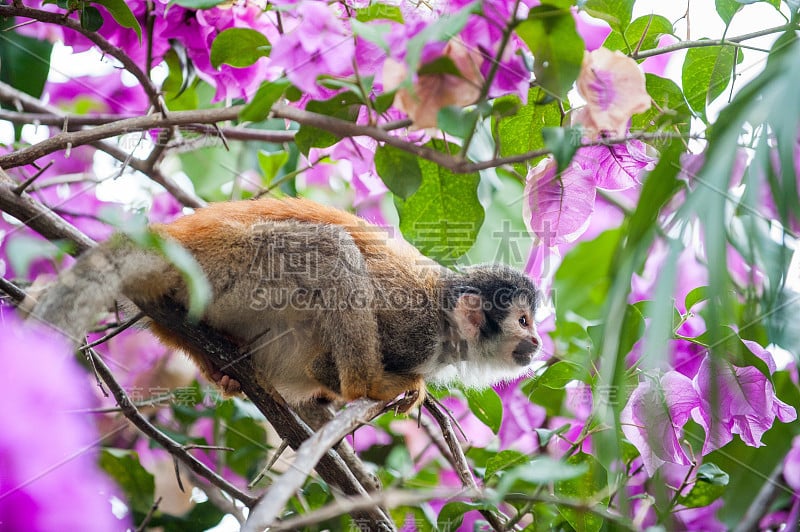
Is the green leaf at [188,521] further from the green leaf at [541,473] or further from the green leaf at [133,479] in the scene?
the green leaf at [541,473]

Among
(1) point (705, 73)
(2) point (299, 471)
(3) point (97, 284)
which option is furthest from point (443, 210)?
(2) point (299, 471)

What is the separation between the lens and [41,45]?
1985mm

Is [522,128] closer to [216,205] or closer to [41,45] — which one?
[216,205]

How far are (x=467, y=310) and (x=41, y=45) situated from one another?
143cm

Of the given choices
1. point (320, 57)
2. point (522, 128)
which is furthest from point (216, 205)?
point (522, 128)

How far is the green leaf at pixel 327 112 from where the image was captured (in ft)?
5.07

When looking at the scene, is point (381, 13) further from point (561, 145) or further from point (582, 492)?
point (582, 492)

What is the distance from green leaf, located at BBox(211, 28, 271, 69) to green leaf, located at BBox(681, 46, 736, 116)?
39.7 inches

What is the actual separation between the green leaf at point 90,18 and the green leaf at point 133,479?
1101 millimetres

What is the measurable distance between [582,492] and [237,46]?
3.91 ft

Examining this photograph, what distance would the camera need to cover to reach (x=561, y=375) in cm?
184

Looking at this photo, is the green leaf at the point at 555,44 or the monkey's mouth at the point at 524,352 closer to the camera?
the green leaf at the point at 555,44

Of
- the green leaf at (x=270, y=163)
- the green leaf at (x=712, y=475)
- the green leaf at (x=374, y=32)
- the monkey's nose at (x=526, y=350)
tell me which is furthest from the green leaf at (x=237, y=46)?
the green leaf at (x=712, y=475)

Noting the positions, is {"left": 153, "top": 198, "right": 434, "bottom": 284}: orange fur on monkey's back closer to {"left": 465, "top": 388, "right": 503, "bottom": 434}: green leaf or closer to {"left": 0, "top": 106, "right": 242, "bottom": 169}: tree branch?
{"left": 0, "top": 106, "right": 242, "bottom": 169}: tree branch
